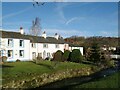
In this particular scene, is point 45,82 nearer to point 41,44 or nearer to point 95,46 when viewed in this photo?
point 95,46

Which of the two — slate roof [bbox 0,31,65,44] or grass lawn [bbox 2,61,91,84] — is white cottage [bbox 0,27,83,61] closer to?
slate roof [bbox 0,31,65,44]

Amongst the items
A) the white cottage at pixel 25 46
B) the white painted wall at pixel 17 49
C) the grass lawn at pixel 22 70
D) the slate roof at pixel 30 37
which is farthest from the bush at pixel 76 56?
the grass lawn at pixel 22 70

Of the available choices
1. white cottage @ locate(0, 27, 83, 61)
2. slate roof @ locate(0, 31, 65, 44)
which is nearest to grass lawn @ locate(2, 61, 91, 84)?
white cottage @ locate(0, 27, 83, 61)

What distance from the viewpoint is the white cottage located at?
175 feet

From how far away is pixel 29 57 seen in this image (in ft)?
196

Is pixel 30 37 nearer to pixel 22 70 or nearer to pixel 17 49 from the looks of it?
pixel 17 49

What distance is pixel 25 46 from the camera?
58094mm

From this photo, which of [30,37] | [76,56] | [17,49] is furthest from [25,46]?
[76,56]

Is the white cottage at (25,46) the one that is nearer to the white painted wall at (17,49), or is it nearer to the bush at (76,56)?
the white painted wall at (17,49)

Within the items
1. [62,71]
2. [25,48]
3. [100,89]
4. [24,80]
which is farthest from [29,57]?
[100,89]

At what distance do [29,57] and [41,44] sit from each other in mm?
6657

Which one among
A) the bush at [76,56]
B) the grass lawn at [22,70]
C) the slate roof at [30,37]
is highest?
the slate roof at [30,37]

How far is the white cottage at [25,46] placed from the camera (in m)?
53.2

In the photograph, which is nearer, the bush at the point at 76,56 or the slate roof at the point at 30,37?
the slate roof at the point at 30,37
